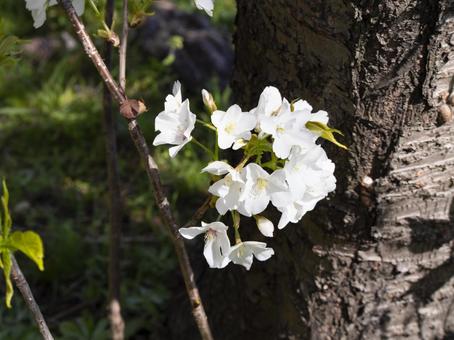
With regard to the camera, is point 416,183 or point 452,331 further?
point 452,331

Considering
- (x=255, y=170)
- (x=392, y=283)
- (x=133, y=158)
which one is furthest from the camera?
(x=133, y=158)

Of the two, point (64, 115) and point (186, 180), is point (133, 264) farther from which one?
point (64, 115)

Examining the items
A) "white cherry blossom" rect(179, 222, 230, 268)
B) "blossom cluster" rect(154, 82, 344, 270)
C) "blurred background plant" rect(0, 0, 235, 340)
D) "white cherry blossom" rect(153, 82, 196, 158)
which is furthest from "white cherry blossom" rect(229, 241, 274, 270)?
"blurred background plant" rect(0, 0, 235, 340)

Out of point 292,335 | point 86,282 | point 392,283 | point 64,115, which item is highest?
point 392,283

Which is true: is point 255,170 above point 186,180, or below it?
above

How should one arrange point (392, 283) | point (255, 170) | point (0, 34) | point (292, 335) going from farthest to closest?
point (292, 335), point (392, 283), point (0, 34), point (255, 170)

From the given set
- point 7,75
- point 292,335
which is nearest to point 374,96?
point 292,335
